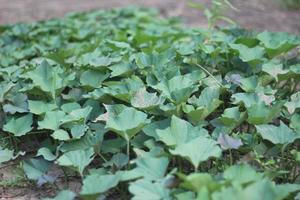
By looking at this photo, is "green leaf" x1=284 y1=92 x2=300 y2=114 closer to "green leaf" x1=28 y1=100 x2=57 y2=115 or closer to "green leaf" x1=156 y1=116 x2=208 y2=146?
"green leaf" x1=156 y1=116 x2=208 y2=146

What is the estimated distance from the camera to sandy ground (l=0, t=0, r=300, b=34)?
4.46 metres

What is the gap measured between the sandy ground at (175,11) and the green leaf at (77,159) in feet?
8.98

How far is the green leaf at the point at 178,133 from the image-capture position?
179 centimetres

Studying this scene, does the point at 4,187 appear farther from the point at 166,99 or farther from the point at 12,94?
the point at 166,99

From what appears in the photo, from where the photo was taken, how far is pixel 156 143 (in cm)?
189

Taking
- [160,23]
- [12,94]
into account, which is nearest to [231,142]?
[12,94]

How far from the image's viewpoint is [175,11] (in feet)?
16.3

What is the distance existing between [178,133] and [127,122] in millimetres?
190

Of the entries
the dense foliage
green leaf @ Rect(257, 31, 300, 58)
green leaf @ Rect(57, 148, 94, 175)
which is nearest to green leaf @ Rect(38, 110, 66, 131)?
the dense foliage

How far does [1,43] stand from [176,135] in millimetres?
2034

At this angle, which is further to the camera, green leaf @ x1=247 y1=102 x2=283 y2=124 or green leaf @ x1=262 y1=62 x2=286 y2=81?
green leaf @ x1=262 y1=62 x2=286 y2=81

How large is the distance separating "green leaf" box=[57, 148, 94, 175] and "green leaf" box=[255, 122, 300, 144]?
0.62 metres

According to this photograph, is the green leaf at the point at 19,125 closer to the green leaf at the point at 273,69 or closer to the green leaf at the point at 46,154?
the green leaf at the point at 46,154

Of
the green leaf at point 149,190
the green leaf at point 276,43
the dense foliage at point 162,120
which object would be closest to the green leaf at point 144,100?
the dense foliage at point 162,120
